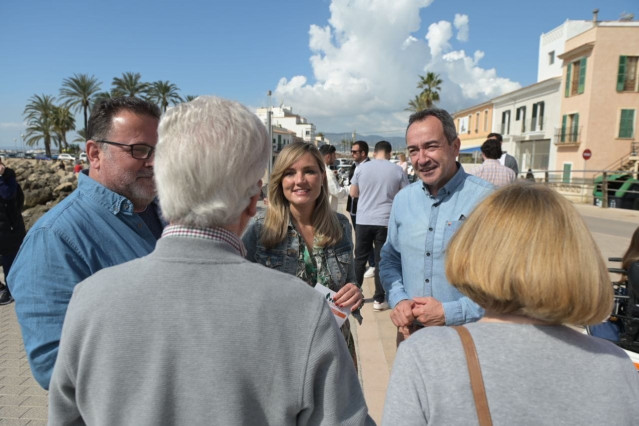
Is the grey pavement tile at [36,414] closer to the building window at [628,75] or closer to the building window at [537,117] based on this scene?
the building window at [628,75]

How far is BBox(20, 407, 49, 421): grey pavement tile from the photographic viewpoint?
321 centimetres

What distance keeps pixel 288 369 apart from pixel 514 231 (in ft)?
2.34

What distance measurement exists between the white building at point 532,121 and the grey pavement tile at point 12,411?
105 feet

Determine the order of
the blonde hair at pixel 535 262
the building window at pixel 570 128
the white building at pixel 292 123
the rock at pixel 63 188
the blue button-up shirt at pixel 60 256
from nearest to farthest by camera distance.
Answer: the blonde hair at pixel 535 262 → the blue button-up shirt at pixel 60 256 → the rock at pixel 63 188 → the building window at pixel 570 128 → the white building at pixel 292 123

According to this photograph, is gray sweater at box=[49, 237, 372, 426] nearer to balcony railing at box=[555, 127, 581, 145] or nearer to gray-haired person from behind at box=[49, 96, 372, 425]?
gray-haired person from behind at box=[49, 96, 372, 425]

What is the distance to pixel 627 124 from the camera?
Result: 79.4 ft

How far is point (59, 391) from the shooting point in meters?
1.05

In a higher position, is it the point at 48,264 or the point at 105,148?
the point at 105,148

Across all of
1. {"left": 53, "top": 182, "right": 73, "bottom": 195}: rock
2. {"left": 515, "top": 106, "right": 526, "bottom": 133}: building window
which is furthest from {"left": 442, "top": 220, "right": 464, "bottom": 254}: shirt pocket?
{"left": 515, "top": 106, "right": 526, "bottom": 133}: building window

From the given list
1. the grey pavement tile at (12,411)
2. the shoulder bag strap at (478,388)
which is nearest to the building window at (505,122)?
the grey pavement tile at (12,411)

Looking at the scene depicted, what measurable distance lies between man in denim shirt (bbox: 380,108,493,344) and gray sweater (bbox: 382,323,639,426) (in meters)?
1.19

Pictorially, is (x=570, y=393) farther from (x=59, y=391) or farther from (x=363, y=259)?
(x=363, y=259)

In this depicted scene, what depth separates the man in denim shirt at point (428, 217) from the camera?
8.02 feet

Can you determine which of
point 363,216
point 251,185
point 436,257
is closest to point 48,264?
point 251,185
